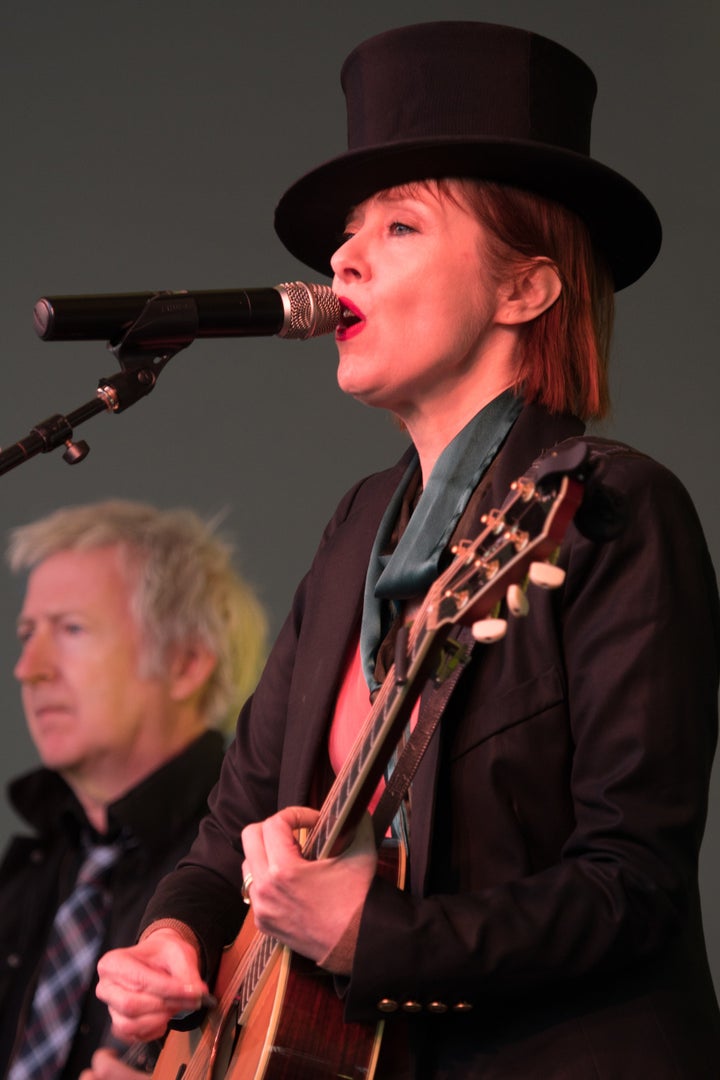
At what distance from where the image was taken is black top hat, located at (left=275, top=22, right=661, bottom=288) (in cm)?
201

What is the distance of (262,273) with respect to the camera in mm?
3680

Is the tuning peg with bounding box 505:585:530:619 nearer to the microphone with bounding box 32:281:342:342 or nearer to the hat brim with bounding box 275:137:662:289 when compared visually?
the microphone with bounding box 32:281:342:342

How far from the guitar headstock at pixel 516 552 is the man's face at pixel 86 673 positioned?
214cm

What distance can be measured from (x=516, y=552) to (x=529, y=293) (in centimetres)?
77

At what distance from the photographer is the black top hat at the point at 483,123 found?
6.59 feet

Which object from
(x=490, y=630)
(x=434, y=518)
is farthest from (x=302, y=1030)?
(x=434, y=518)

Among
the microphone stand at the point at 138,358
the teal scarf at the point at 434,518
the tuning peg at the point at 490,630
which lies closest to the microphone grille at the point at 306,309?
the microphone stand at the point at 138,358

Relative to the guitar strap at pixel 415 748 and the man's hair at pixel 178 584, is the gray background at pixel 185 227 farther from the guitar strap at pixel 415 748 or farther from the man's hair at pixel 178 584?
the guitar strap at pixel 415 748

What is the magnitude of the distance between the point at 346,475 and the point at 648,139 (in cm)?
106

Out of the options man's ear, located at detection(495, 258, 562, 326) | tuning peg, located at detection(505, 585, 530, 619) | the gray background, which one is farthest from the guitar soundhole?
the gray background

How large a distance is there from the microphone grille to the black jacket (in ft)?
5.52

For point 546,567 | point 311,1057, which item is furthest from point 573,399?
point 311,1057

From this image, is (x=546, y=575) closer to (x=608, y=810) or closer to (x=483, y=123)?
(x=608, y=810)

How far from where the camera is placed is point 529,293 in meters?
2.06
